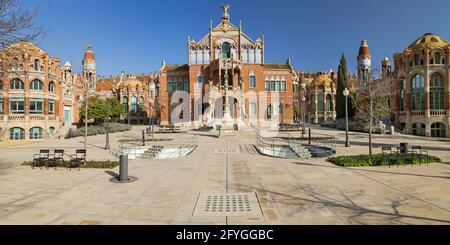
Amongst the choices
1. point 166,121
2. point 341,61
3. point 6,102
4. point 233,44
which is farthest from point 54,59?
point 341,61

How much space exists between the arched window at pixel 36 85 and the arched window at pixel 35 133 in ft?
19.6

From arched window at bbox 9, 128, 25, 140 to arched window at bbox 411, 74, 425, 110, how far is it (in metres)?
59.3

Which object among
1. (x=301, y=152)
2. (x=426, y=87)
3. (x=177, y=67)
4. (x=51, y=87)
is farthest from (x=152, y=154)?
(x=177, y=67)

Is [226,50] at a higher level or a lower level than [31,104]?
higher

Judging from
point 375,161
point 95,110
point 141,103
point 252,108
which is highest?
point 141,103

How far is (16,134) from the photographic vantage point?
37281mm

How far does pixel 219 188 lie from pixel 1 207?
21.6 feet

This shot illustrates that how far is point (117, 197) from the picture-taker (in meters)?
8.62

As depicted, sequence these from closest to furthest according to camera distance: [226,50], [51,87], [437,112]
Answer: [437,112], [51,87], [226,50]

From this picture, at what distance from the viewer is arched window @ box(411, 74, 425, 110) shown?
1622 inches

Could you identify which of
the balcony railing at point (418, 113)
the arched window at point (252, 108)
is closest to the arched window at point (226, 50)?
the arched window at point (252, 108)

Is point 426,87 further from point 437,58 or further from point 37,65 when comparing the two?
point 37,65

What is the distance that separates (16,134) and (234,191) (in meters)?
40.9
